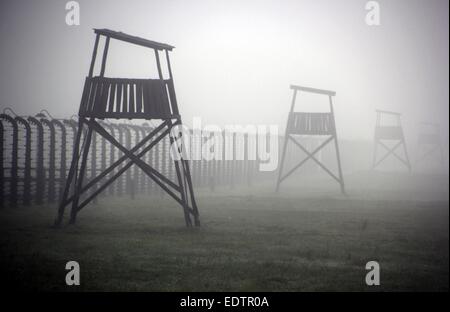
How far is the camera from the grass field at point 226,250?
494 cm

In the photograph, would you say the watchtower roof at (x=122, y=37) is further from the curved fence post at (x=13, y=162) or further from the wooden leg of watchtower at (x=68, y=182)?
the curved fence post at (x=13, y=162)

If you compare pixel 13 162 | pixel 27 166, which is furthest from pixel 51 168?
pixel 13 162

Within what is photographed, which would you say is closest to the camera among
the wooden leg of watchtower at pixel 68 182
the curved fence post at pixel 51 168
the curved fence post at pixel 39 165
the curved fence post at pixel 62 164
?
the wooden leg of watchtower at pixel 68 182

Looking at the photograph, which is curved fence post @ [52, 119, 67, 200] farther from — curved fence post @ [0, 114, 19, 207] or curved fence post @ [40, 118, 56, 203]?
curved fence post @ [0, 114, 19, 207]

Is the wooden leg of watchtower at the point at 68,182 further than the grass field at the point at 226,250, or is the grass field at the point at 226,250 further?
the wooden leg of watchtower at the point at 68,182

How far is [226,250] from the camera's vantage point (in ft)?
21.6

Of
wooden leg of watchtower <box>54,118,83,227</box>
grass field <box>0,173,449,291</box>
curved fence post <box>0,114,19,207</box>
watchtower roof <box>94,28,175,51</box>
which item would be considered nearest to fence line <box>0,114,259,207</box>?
curved fence post <box>0,114,19,207</box>

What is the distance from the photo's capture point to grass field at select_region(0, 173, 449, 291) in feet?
16.2

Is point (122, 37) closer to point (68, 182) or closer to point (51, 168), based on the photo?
point (68, 182)

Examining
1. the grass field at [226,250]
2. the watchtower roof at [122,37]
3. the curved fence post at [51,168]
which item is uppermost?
the watchtower roof at [122,37]

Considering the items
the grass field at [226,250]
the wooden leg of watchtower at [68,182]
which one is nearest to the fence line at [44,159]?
the grass field at [226,250]

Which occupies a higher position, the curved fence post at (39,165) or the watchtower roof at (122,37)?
the watchtower roof at (122,37)
